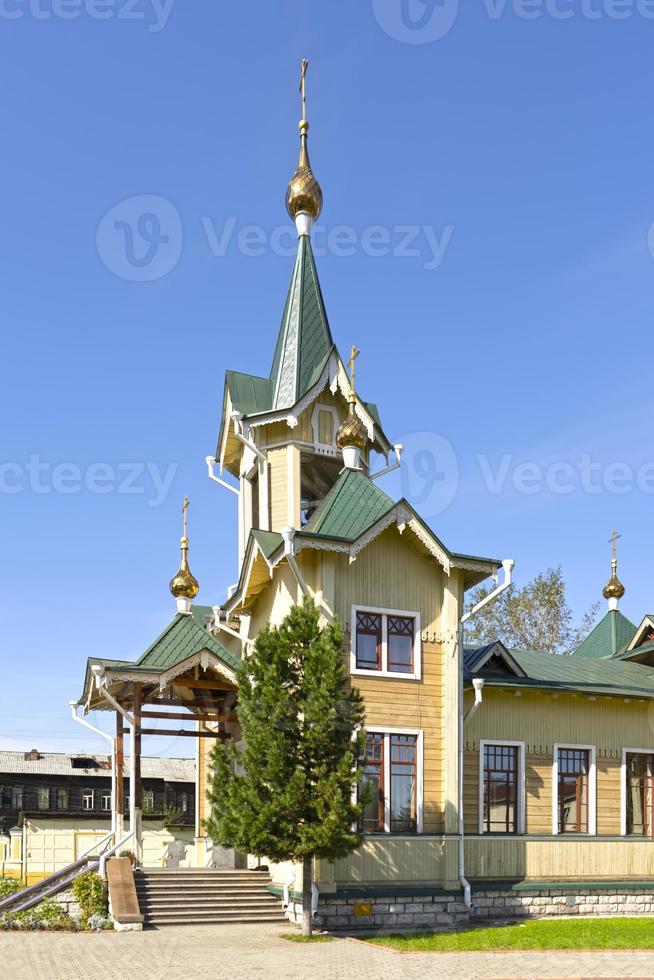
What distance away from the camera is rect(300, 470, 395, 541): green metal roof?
1766cm

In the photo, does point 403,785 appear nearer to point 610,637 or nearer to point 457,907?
point 457,907

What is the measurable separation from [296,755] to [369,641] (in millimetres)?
3058

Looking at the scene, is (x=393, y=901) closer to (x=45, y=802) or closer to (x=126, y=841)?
(x=126, y=841)

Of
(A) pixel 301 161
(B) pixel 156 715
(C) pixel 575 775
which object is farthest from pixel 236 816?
(A) pixel 301 161

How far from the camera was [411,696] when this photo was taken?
57.6 ft

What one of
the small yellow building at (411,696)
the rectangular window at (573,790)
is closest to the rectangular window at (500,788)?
the small yellow building at (411,696)

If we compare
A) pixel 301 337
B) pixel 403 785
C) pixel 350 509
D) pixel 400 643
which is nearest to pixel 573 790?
pixel 403 785

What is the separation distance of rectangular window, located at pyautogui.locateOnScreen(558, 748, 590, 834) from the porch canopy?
20.8ft

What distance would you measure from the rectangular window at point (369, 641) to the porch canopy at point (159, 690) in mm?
2169

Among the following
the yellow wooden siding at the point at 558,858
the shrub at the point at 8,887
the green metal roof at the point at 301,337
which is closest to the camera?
the shrub at the point at 8,887

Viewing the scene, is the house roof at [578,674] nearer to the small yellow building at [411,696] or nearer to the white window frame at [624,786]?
the small yellow building at [411,696]

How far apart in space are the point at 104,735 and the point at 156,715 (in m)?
1.51

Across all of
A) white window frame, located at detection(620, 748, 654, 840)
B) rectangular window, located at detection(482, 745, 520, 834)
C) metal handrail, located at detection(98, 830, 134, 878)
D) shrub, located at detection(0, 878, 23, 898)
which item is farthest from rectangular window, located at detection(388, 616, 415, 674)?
shrub, located at detection(0, 878, 23, 898)

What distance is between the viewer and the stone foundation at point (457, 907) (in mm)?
16016
